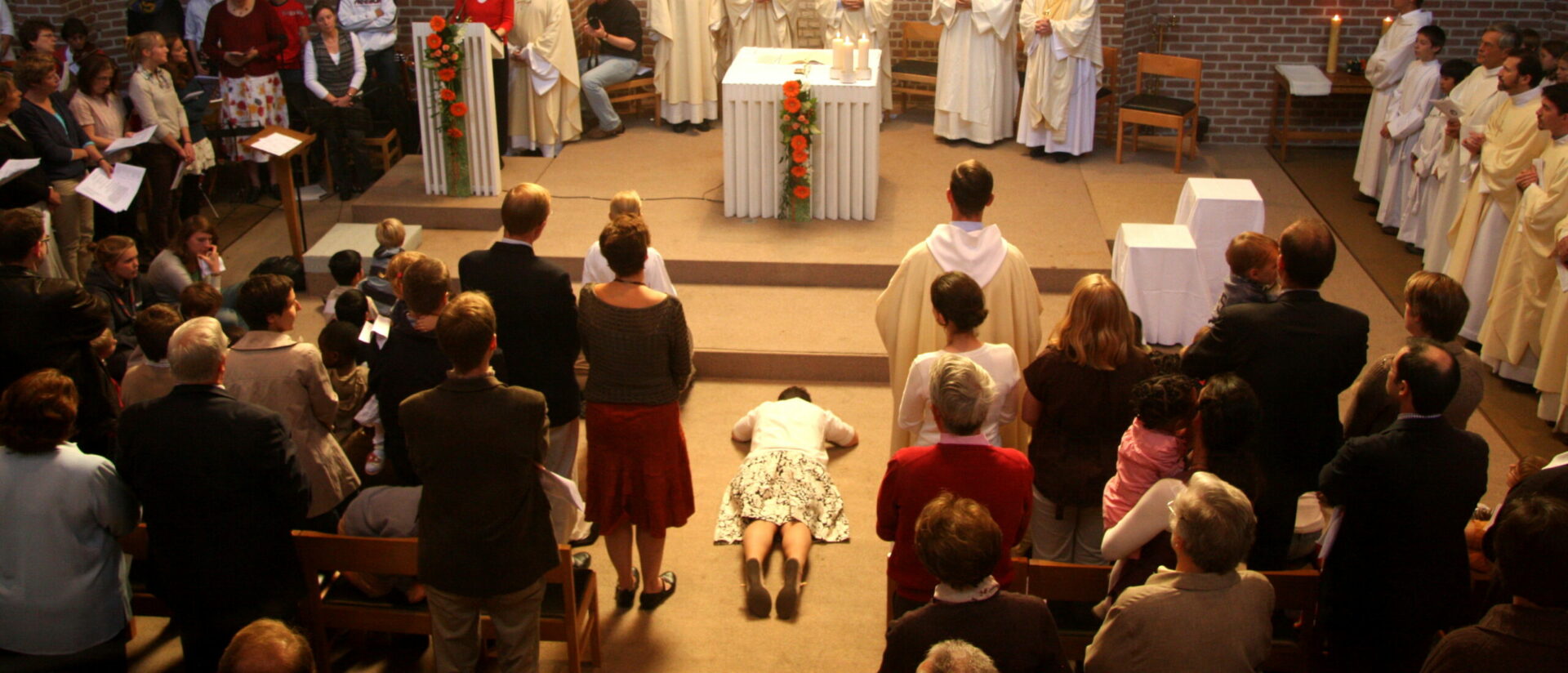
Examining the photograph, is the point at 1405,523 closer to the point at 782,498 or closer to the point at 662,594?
the point at 782,498

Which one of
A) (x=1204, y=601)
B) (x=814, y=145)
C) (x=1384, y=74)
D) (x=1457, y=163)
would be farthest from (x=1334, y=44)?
(x=1204, y=601)

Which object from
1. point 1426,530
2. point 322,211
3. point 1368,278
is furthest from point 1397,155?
point 322,211

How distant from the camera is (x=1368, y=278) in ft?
25.8

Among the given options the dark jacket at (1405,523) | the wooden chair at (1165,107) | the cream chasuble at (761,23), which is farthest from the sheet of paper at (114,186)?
the wooden chair at (1165,107)

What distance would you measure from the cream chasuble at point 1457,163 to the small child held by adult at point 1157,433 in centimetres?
468

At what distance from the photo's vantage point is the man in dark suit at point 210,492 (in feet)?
11.3

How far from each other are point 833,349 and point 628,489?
2.60 m

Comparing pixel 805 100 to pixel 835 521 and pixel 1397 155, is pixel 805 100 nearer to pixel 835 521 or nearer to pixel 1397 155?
pixel 835 521

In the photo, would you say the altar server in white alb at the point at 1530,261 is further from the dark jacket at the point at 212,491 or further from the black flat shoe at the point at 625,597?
the dark jacket at the point at 212,491

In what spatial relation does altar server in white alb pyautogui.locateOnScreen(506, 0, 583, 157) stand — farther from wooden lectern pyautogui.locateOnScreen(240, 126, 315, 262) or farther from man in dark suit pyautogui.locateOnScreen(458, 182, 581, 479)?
man in dark suit pyautogui.locateOnScreen(458, 182, 581, 479)

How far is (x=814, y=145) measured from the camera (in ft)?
26.1

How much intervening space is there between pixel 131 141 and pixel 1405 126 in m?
7.78

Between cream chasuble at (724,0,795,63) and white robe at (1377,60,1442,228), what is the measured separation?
4390 millimetres

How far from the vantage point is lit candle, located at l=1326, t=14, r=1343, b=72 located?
9914 mm
